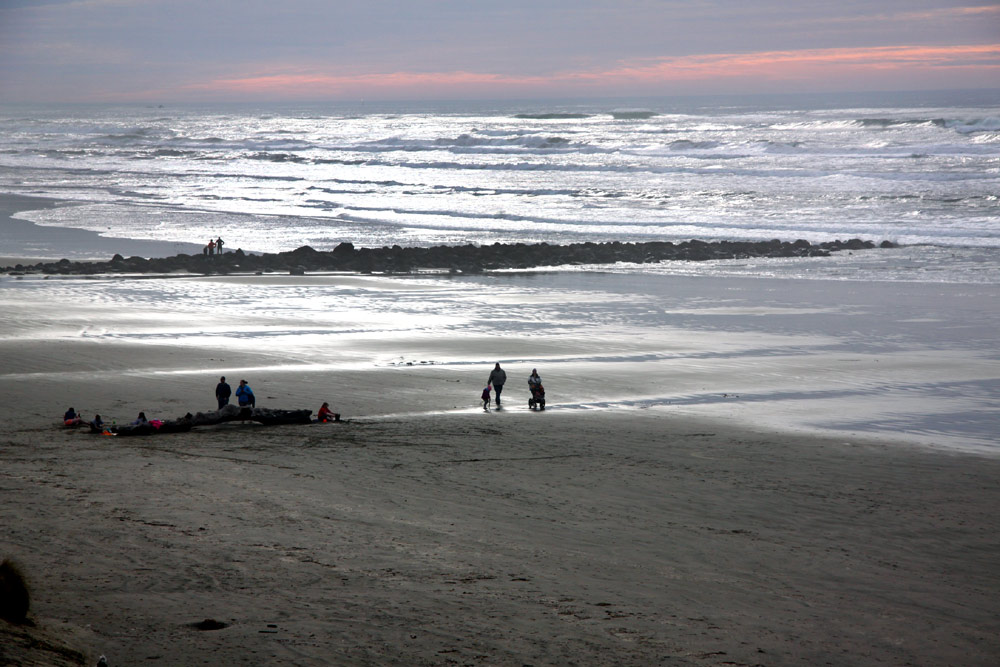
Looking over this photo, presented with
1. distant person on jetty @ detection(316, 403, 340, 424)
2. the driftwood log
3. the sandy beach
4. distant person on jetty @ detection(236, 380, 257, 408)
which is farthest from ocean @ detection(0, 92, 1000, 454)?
distant person on jetty @ detection(236, 380, 257, 408)

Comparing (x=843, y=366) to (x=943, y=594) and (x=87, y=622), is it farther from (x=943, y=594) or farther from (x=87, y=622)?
(x=87, y=622)

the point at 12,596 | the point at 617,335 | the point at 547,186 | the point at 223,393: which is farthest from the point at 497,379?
the point at 547,186

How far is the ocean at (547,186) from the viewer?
127 feet

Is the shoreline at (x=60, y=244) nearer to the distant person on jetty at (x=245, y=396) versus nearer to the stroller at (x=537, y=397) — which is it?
the distant person on jetty at (x=245, y=396)

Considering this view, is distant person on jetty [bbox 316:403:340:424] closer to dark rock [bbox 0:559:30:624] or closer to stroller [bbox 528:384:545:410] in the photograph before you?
stroller [bbox 528:384:545:410]

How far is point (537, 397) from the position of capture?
1455 centimetres

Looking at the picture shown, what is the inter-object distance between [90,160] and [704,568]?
80.6m

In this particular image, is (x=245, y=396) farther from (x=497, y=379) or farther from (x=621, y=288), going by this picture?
(x=621, y=288)

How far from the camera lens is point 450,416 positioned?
13953mm

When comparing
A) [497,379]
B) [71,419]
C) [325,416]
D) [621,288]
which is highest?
[621,288]

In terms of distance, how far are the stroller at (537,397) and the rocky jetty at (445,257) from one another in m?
15.4

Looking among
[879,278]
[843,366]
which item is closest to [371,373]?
[843,366]

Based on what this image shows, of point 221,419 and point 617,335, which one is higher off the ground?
point 617,335

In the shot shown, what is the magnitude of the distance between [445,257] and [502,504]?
21.4 metres
